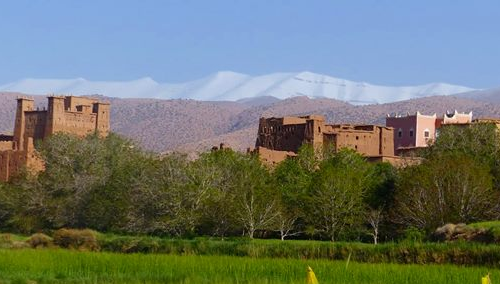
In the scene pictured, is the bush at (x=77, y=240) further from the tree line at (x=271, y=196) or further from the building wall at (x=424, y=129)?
the building wall at (x=424, y=129)

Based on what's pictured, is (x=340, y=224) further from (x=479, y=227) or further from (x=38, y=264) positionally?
(x=38, y=264)

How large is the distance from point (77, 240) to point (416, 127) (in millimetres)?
50206

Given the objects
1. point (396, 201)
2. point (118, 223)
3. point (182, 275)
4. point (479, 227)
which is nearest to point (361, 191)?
point (396, 201)

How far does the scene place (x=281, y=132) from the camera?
3056 inches

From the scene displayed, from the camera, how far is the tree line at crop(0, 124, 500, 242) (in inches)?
1767

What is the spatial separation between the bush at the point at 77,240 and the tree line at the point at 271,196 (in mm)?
6820

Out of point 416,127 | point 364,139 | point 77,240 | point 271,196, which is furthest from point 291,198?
point 416,127

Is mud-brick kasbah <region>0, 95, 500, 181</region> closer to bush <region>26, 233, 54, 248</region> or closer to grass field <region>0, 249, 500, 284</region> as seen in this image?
bush <region>26, 233, 54, 248</region>

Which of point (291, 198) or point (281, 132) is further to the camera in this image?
point (281, 132)

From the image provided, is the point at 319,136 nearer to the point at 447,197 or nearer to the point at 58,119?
the point at 447,197

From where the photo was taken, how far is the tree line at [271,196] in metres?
44.9

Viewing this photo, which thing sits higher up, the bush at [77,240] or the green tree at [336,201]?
the green tree at [336,201]

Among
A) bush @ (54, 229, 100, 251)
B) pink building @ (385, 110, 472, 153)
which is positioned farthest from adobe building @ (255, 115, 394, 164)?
bush @ (54, 229, 100, 251)

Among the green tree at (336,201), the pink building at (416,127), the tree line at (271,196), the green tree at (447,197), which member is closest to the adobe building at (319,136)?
the pink building at (416,127)
